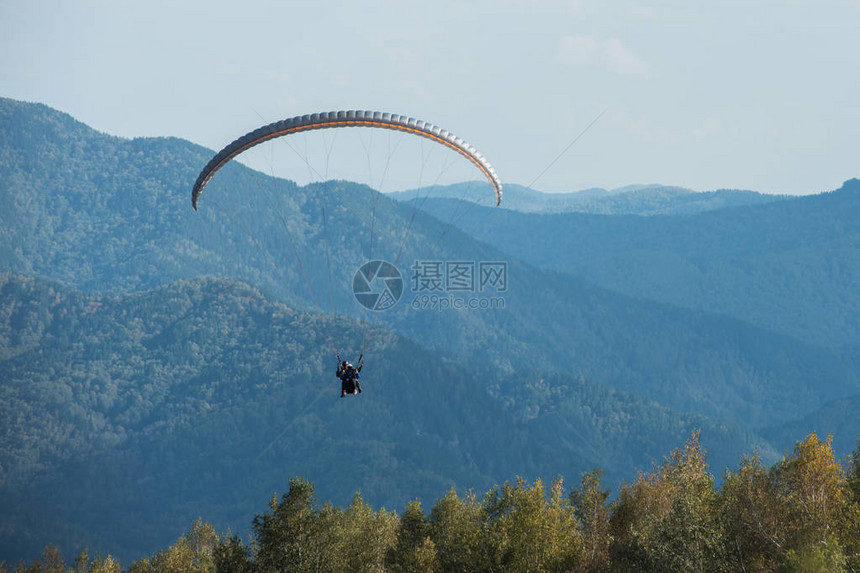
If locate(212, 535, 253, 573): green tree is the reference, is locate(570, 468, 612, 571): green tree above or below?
above

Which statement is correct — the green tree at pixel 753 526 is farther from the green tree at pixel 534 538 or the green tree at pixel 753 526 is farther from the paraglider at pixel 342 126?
the paraglider at pixel 342 126

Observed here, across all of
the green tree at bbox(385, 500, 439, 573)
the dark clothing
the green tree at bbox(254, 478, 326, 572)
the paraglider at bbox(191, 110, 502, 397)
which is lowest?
the green tree at bbox(385, 500, 439, 573)

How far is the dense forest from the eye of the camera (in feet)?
152

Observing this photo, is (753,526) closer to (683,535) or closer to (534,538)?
(683,535)

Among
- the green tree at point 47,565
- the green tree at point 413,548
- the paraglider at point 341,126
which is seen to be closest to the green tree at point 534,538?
the green tree at point 413,548

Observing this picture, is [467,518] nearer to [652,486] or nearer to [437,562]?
[437,562]

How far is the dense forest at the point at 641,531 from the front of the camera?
46281 mm

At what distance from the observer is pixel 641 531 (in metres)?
52.0

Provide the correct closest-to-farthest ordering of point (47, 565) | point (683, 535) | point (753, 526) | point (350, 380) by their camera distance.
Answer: point (683, 535) < point (753, 526) < point (350, 380) < point (47, 565)

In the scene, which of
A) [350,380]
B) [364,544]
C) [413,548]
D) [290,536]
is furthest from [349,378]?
[413,548]

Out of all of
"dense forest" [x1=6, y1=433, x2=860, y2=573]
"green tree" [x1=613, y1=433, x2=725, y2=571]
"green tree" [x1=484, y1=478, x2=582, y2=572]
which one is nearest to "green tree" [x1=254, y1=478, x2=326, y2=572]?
"dense forest" [x1=6, y1=433, x2=860, y2=573]

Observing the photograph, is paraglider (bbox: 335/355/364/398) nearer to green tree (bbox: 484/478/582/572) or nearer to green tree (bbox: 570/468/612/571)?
green tree (bbox: 484/478/582/572)

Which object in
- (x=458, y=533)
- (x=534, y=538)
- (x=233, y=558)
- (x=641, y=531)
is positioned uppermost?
(x=641, y=531)

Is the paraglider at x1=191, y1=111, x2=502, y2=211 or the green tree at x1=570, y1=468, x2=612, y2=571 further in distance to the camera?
the green tree at x1=570, y1=468, x2=612, y2=571
